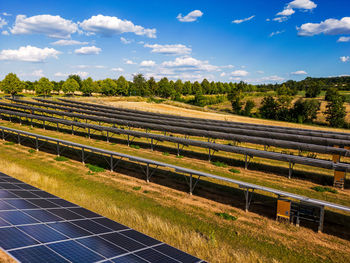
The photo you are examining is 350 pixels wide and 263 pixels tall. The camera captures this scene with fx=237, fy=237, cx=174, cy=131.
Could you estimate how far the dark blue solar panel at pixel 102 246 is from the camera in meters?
8.79

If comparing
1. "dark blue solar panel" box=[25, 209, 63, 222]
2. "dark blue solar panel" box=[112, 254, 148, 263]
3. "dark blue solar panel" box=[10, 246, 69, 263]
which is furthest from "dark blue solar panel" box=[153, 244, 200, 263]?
"dark blue solar panel" box=[25, 209, 63, 222]

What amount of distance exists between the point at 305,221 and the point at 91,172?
18.4 meters

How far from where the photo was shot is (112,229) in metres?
11.1

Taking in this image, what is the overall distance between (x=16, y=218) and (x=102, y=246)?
4296mm

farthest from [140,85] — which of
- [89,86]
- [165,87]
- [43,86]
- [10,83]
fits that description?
[10,83]

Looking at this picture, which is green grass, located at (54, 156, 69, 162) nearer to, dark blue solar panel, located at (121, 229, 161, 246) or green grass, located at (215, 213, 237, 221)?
dark blue solar panel, located at (121, 229, 161, 246)

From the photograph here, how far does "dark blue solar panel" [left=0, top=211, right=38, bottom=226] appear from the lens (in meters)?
9.98

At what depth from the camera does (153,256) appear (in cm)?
909

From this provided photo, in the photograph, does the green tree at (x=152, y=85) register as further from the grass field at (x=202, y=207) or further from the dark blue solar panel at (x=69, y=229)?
the dark blue solar panel at (x=69, y=229)

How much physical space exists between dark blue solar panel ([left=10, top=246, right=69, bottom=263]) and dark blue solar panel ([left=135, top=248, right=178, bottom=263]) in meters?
2.81

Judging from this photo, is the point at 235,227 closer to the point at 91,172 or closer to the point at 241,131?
the point at 91,172

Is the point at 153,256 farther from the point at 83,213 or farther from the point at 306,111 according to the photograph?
the point at 306,111

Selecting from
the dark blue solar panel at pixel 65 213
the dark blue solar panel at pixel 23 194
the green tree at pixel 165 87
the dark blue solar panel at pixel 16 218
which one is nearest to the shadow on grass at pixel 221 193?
the dark blue solar panel at pixel 65 213

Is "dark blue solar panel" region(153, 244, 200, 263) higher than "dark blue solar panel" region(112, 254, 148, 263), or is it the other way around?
"dark blue solar panel" region(112, 254, 148, 263)
